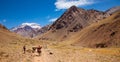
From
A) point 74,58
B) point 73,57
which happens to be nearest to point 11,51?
point 73,57

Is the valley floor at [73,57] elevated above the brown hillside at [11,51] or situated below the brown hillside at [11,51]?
below

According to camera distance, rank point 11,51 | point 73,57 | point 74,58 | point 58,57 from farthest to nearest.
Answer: point 11,51 < point 73,57 < point 58,57 < point 74,58

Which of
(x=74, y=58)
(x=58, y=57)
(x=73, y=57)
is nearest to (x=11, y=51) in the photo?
(x=58, y=57)

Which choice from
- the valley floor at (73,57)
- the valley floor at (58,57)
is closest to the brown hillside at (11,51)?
the valley floor at (58,57)

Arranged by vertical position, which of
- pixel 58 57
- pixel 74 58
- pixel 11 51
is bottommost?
pixel 74 58

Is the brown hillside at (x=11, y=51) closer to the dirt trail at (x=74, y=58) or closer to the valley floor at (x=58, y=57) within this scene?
the valley floor at (x=58, y=57)

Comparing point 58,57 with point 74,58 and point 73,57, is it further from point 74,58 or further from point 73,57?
point 74,58

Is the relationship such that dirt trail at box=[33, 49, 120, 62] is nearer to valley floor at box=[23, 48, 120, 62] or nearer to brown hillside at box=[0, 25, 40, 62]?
valley floor at box=[23, 48, 120, 62]

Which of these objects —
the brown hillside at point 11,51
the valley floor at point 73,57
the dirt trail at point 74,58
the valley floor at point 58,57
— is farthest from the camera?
the valley floor at point 73,57

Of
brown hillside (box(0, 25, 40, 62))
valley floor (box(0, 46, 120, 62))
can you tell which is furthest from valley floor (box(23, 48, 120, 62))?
brown hillside (box(0, 25, 40, 62))

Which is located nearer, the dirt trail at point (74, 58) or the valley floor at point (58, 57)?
the valley floor at point (58, 57)


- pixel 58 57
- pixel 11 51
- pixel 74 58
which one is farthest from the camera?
pixel 11 51

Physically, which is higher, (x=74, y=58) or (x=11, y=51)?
(x=11, y=51)

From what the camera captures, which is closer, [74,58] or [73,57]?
[74,58]
